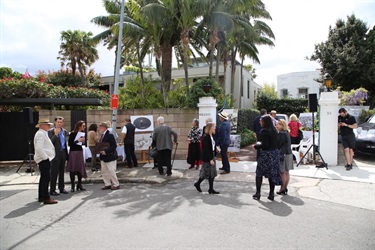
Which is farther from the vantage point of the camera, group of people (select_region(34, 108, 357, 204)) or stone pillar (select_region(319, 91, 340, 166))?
stone pillar (select_region(319, 91, 340, 166))

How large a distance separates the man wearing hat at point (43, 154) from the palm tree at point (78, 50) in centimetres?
2568

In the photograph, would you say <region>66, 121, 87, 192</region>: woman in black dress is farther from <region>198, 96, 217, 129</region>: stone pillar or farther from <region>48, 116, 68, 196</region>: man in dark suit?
<region>198, 96, 217, 129</region>: stone pillar

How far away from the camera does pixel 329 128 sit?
33.1 ft

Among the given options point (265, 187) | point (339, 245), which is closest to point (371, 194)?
point (265, 187)

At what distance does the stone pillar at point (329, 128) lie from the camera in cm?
993

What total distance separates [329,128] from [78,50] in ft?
90.2

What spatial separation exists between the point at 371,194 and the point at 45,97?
12.3 m

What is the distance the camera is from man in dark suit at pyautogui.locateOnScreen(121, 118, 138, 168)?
1018 cm

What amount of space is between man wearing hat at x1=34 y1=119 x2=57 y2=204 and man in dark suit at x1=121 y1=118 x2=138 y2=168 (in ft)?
12.1

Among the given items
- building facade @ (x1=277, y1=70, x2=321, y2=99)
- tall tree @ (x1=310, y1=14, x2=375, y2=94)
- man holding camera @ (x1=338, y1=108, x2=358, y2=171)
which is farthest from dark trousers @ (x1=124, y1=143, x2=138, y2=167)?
building facade @ (x1=277, y1=70, x2=321, y2=99)

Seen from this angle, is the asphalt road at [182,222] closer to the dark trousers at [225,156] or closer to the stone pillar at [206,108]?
the dark trousers at [225,156]

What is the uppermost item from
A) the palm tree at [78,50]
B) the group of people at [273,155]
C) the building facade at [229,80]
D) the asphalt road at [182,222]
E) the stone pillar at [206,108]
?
the palm tree at [78,50]

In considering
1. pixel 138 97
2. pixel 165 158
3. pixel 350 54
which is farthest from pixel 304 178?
pixel 350 54

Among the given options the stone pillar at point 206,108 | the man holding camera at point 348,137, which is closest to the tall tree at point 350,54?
the man holding camera at point 348,137
